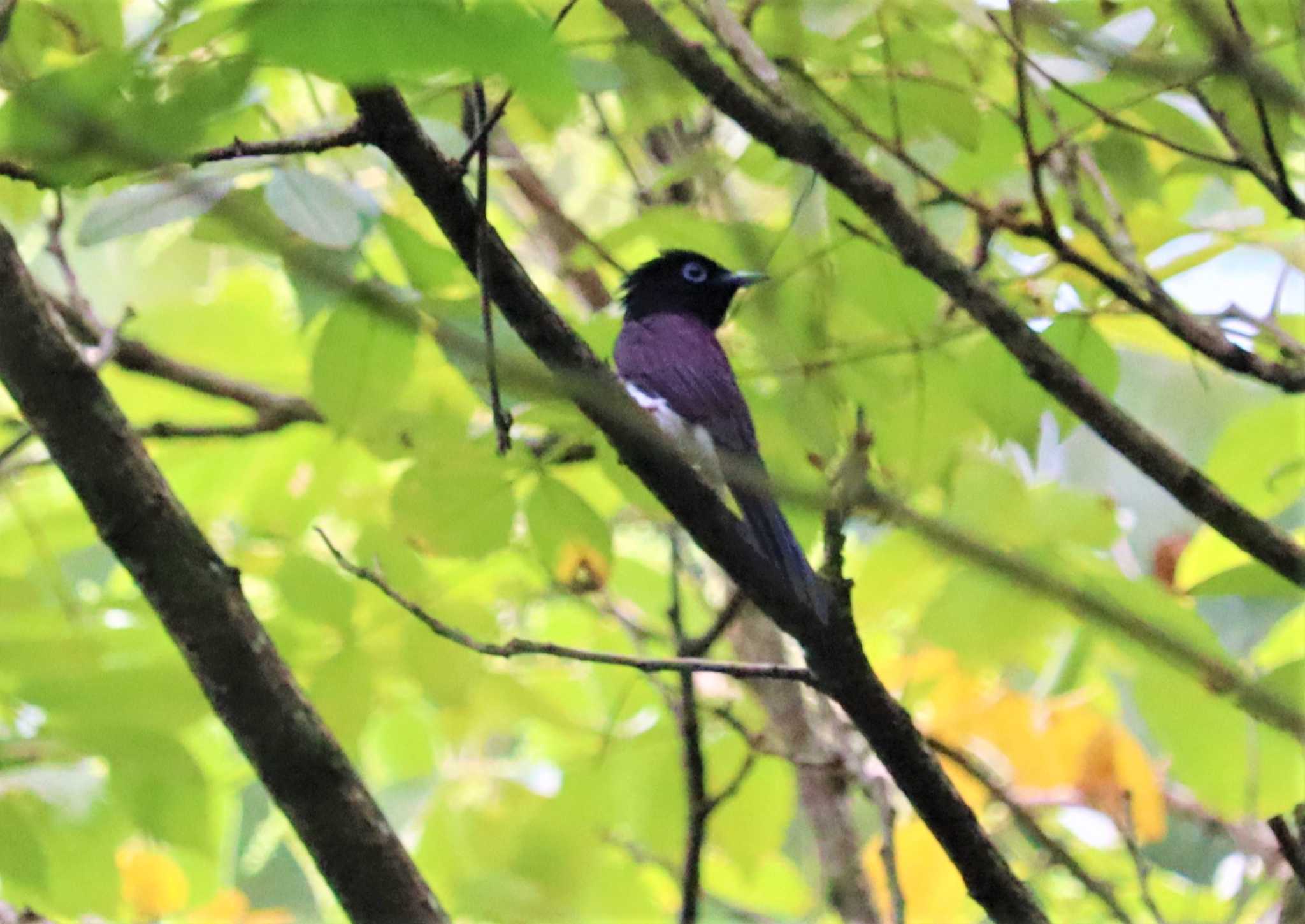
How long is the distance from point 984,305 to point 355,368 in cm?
86

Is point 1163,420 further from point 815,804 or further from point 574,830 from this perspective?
point 574,830

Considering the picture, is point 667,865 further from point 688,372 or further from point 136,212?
point 136,212

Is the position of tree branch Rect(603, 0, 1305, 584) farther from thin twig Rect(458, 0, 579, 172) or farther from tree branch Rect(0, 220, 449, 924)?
tree branch Rect(0, 220, 449, 924)

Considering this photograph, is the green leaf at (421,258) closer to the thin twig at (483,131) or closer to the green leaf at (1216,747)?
the thin twig at (483,131)

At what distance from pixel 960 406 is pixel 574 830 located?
106cm

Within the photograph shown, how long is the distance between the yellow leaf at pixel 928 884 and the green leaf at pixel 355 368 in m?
1.32

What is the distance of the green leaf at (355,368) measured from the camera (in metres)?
1.83

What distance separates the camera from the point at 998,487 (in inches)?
80.1

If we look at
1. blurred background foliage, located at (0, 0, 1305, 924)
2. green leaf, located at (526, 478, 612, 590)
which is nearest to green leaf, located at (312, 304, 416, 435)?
blurred background foliage, located at (0, 0, 1305, 924)

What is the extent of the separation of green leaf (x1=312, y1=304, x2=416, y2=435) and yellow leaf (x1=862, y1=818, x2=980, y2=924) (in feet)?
4.33

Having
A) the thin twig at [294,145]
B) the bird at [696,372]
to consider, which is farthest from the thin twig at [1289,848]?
the thin twig at [294,145]

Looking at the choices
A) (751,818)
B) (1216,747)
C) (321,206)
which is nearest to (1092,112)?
(1216,747)

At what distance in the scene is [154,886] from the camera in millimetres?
2383

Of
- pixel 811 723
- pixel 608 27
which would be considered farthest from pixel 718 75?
pixel 811 723
